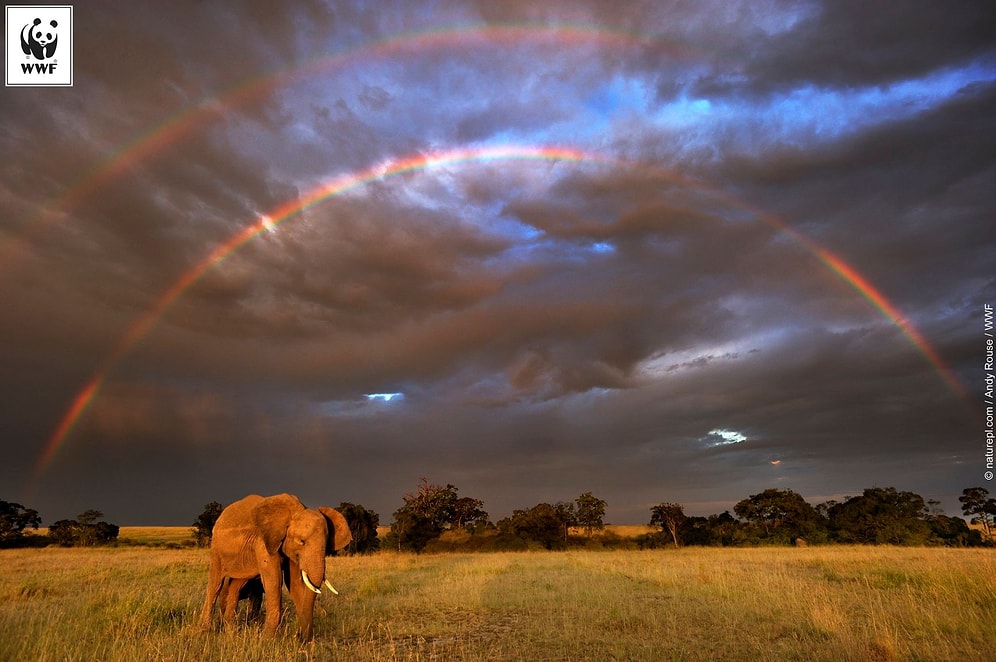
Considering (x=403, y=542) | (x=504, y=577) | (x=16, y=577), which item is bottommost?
(x=403, y=542)

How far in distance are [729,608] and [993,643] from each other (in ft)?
16.9

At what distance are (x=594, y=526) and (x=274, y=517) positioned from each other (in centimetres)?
4788

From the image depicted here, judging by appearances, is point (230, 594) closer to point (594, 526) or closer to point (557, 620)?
point (557, 620)

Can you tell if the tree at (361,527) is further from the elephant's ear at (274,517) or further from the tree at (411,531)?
the elephant's ear at (274,517)

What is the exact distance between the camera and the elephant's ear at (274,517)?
38.9 feet

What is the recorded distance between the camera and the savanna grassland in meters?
9.45

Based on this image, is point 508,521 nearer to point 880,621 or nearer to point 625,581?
point 625,581

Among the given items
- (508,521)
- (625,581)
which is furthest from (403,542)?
(625,581)

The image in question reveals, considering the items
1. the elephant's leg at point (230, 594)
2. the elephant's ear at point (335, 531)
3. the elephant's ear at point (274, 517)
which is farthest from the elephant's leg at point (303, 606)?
the elephant's leg at point (230, 594)

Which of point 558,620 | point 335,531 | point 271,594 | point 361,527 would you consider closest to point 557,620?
point 558,620

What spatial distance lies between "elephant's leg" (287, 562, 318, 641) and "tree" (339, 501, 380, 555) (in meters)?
37.4

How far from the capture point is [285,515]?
12219 millimetres

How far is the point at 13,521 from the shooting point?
52844 mm

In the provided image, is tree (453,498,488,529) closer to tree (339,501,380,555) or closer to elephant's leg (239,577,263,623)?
tree (339,501,380,555)
